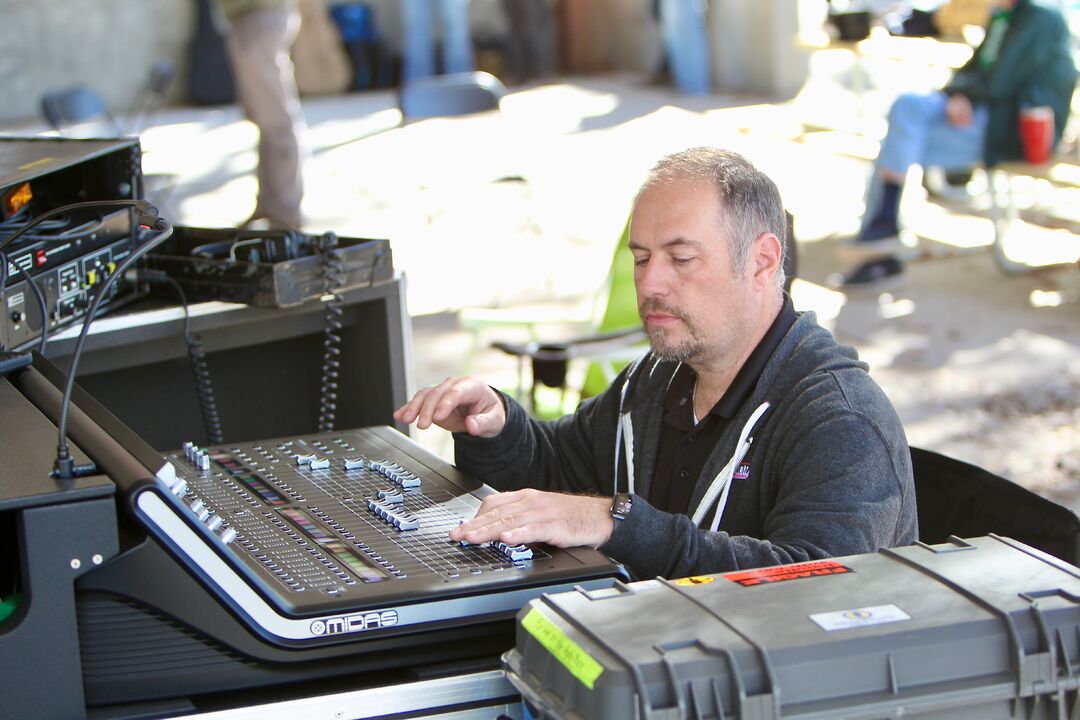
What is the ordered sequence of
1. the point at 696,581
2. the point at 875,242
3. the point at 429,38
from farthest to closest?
the point at 429,38 → the point at 875,242 → the point at 696,581

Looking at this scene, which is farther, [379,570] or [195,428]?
[195,428]

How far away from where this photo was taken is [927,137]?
5977mm

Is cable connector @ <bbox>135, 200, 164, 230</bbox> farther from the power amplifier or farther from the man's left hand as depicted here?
the man's left hand

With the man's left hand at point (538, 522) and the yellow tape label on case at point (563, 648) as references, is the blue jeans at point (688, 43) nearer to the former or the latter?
the man's left hand at point (538, 522)

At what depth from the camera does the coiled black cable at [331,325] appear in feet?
7.96

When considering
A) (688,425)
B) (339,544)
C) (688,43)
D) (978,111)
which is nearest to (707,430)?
(688,425)

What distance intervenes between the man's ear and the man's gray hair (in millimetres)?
11

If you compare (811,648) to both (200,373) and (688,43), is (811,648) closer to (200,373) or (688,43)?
(200,373)

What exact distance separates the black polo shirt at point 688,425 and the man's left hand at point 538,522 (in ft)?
1.18

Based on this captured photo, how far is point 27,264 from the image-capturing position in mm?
1996

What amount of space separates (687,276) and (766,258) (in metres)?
0.12

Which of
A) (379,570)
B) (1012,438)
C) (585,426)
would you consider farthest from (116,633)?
(1012,438)

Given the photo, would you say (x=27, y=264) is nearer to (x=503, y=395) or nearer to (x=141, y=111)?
(x=503, y=395)

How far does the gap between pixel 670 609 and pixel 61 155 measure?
4.56 ft
